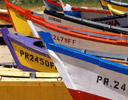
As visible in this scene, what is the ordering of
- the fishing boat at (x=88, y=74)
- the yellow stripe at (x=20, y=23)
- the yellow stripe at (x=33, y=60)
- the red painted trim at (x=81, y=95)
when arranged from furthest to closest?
the yellow stripe at (x=20, y=23)
the yellow stripe at (x=33, y=60)
the red painted trim at (x=81, y=95)
the fishing boat at (x=88, y=74)

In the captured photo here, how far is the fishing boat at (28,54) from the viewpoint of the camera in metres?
5.79

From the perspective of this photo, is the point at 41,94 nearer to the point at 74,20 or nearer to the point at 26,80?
the point at 26,80

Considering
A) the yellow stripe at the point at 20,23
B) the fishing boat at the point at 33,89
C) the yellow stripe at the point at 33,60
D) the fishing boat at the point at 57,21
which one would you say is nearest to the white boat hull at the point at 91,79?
the fishing boat at the point at 33,89

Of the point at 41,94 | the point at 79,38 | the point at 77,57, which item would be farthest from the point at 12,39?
the point at 77,57

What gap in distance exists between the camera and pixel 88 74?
12.6 ft

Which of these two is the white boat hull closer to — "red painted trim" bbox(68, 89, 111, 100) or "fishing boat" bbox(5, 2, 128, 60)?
"red painted trim" bbox(68, 89, 111, 100)

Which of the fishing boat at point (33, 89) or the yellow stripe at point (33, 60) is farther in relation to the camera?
the yellow stripe at point (33, 60)

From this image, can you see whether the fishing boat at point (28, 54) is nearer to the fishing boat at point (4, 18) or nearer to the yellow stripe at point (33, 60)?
the yellow stripe at point (33, 60)

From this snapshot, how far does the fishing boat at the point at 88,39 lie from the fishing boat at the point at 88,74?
8.38ft

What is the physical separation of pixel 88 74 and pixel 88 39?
3212 millimetres

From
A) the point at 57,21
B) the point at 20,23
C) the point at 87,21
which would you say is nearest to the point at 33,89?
the point at 87,21

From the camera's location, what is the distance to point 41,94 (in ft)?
13.7

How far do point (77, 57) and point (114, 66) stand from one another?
0.59 meters

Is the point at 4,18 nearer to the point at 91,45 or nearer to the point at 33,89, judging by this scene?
the point at 91,45
